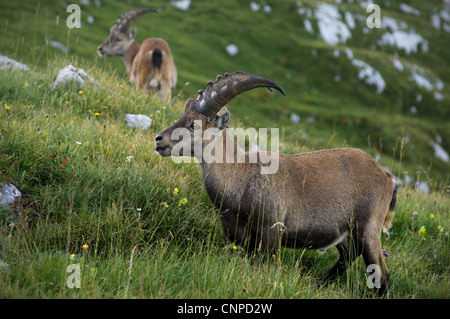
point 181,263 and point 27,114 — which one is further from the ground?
point 27,114

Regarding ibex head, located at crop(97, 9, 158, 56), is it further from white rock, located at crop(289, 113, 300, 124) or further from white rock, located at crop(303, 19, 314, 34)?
white rock, located at crop(303, 19, 314, 34)

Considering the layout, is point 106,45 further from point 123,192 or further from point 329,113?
point 329,113

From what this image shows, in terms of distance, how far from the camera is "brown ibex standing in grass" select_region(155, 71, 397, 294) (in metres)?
5.60

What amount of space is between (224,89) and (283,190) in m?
1.69

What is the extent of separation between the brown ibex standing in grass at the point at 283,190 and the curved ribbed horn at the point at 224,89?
14mm

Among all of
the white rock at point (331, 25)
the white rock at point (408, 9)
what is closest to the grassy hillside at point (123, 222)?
the white rock at point (331, 25)

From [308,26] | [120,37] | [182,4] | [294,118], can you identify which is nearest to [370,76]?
[308,26]

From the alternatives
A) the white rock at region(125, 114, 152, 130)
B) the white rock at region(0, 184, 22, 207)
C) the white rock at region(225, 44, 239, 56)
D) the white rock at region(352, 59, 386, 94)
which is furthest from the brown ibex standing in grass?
the white rock at region(352, 59, 386, 94)

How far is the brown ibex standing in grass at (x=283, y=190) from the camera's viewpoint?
5598 millimetres

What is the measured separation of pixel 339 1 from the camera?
80.6 metres

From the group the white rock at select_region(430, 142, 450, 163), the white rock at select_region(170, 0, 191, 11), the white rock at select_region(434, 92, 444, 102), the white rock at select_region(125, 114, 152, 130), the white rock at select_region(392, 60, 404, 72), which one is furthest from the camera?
the white rock at select_region(170, 0, 191, 11)

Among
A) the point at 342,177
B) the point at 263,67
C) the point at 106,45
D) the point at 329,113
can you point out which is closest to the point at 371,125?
the point at 329,113

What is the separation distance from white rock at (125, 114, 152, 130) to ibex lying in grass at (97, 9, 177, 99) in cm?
428
